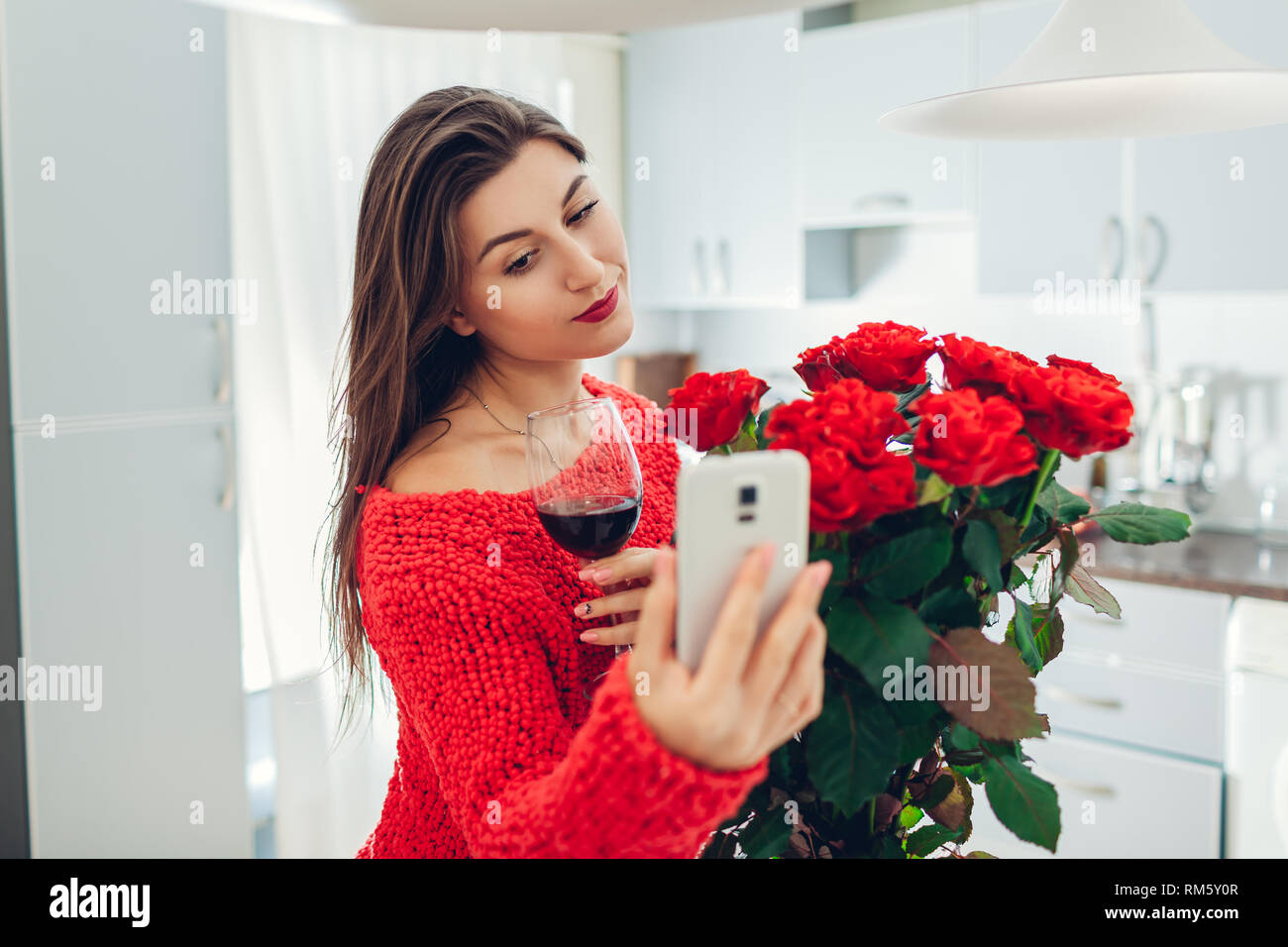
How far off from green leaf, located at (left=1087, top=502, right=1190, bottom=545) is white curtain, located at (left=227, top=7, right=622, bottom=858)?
2.00 m

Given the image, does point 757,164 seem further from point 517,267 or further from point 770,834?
point 770,834

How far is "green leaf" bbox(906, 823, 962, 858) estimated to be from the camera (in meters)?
0.77

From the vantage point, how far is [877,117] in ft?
9.04

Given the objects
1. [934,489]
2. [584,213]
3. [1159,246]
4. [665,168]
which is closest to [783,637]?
[934,489]

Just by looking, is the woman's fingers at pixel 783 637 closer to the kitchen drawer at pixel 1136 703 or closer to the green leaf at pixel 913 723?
the green leaf at pixel 913 723

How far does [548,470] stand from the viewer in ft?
2.73

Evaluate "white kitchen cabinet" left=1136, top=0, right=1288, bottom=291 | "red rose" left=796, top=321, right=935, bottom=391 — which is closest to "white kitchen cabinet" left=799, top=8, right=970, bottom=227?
"white kitchen cabinet" left=1136, top=0, right=1288, bottom=291

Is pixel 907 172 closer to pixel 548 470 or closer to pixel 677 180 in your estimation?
pixel 677 180

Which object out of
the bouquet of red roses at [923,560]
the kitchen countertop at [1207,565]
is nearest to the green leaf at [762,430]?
the bouquet of red roses at [923,560]

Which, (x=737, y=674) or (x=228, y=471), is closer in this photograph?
(x=737, y=674)

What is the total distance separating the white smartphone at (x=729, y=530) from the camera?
0.54m

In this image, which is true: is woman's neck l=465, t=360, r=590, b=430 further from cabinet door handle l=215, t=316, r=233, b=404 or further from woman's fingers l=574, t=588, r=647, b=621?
cabinet door handle l=215, t=316, r=233, b=404

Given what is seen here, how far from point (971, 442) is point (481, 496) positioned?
19.3 inches
